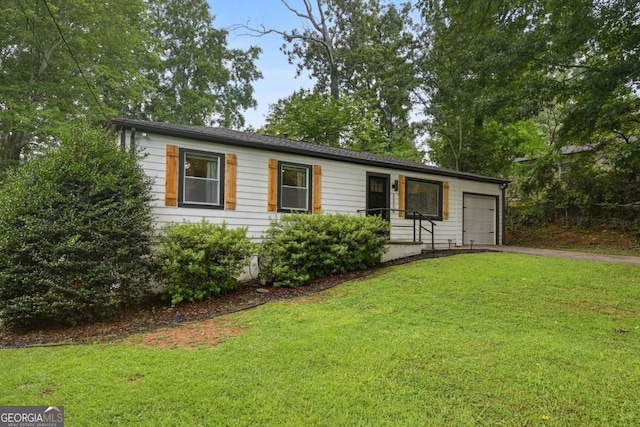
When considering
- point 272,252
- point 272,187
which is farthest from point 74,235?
point 272,187

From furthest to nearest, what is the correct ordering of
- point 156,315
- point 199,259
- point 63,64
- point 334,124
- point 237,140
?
point 334,124 → point 63,64 → point 237,140 → point 199,259 → point 156,315

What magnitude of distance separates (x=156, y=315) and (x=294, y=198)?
4.12m

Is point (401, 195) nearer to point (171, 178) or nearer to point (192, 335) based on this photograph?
point (171, 178)

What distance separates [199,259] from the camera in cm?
598

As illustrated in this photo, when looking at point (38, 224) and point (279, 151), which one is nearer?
point (38, 224)

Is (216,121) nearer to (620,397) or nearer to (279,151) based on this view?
(279,151)

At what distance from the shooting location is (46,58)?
13.9m

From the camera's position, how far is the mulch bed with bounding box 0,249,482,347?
4758mm

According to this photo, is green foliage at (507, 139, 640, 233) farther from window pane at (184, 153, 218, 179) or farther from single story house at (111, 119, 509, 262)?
window pane at (184, 153, 218, 179)

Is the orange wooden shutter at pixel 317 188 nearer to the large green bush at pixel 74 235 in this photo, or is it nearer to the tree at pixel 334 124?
the large green bush at pixel 74 235

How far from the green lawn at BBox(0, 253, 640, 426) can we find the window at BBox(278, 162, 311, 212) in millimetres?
3613

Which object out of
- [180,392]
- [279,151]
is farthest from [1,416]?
[279,151]

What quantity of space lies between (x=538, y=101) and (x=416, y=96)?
829 cm

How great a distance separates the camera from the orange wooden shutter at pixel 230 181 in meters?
7.68
